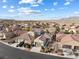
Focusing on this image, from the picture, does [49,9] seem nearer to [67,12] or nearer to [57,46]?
[67,12]

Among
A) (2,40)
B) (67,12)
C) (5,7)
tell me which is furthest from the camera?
(2,40)

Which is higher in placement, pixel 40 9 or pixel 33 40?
pixel 40 9

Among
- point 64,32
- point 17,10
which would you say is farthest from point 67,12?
point 17,10

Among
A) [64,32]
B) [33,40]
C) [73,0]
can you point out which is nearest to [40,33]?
[33,40]

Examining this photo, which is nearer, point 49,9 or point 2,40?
point 49,9

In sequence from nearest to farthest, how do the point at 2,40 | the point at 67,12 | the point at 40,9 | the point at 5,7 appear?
the point at 67,12 → the point at 40,9 → the point at 5,7 → the point at 2,40

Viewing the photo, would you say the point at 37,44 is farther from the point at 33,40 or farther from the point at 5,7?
the point at 5,7

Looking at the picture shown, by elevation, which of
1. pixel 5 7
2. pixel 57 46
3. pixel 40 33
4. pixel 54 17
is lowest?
pixel 57 46

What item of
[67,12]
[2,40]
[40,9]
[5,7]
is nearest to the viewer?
[67,12]

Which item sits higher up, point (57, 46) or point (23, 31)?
point (23, 31)
